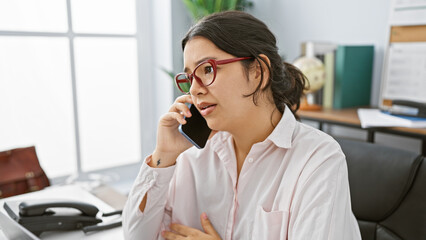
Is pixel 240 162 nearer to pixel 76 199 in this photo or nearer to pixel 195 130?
pixel 195 130

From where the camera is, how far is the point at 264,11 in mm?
2564

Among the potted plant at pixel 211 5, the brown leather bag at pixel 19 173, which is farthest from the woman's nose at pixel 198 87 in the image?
the potted plant at pixel 211 5

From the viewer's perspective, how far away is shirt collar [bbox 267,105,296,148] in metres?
0.98

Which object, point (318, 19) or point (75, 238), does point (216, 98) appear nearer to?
point (75, 238)

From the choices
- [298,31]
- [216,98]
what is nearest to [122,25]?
[298,31]

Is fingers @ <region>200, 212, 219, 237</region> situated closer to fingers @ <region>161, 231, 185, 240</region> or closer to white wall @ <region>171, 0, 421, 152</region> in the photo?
fingers @ <region>161, 231, 185, 240</region>

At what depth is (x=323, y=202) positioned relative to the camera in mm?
842

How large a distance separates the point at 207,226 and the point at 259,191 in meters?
0.18

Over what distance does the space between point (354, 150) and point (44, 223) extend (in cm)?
86

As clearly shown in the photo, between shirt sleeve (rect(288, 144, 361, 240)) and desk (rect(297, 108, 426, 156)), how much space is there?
75 centimetres

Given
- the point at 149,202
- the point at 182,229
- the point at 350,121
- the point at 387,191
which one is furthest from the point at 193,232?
the point at 350,121

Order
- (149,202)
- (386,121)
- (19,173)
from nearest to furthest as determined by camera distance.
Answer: (149,202)
(19,173)
(386,121)

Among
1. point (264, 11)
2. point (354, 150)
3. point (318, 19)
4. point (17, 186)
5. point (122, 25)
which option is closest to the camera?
point (354, 150)

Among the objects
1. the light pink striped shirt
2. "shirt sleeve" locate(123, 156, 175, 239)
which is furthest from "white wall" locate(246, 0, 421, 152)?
"shirt sleeve" locate(123, 156, 175, 239)
